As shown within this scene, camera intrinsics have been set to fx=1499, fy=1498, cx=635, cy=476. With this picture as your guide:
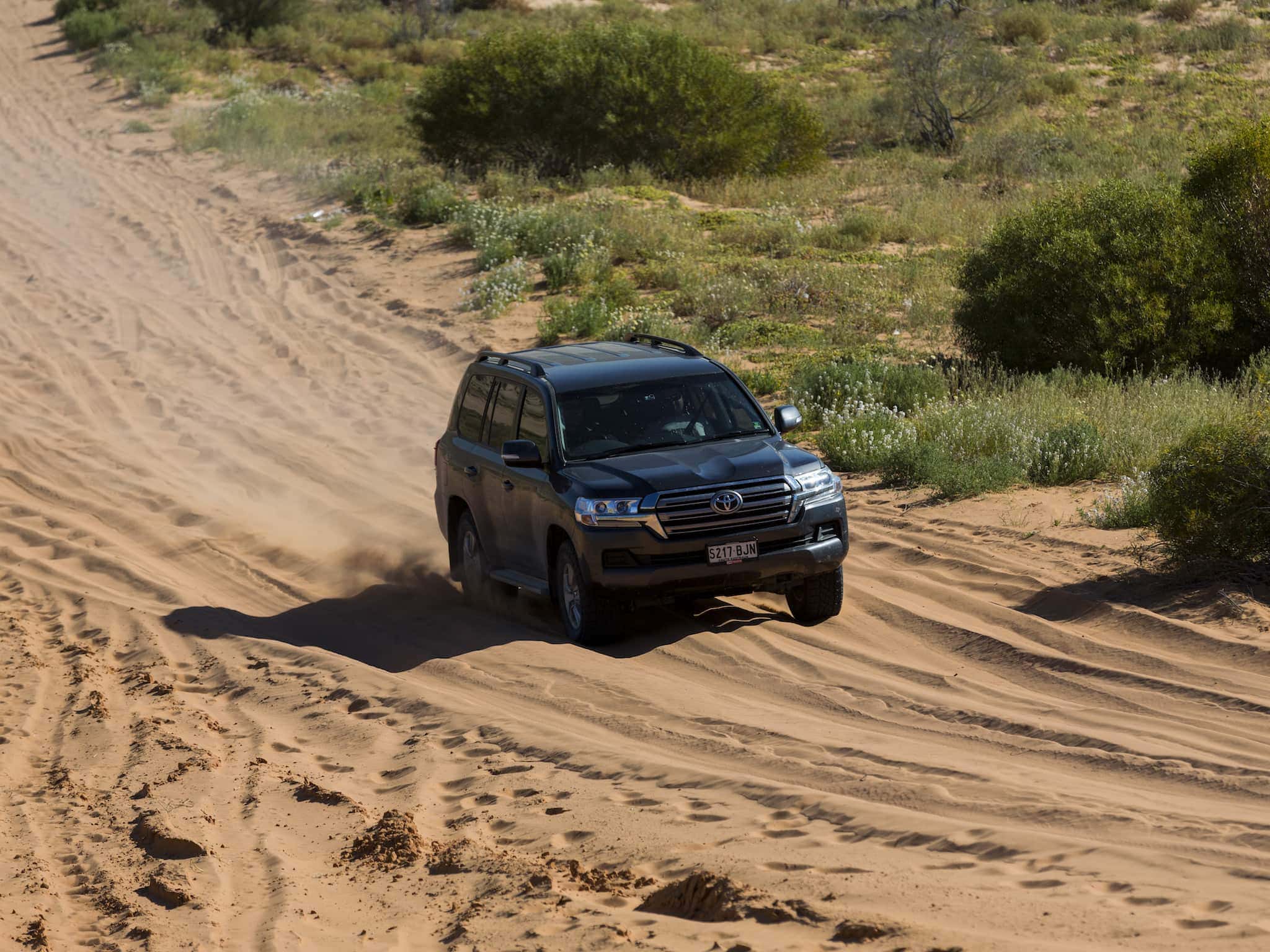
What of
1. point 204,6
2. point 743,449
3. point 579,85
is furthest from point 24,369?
point 204,6

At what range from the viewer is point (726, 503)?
30.5 ft

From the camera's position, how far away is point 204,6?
5091 centimetres

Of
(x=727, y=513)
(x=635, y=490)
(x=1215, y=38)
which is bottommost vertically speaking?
(x=727, y=513)

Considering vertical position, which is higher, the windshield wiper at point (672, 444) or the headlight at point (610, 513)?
the windshield wiper at point (672, 444)

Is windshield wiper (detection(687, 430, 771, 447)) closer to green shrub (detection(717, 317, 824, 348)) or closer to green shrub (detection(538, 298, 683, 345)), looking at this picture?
green shrub (detection(717, 317, 824, 348))

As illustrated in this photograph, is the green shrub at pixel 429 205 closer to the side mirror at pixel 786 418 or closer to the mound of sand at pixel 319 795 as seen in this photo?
the side mirror at pixel 786 418

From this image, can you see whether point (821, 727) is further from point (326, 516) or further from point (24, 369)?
point (24, 369)

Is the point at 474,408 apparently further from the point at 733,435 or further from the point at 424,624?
the point at 733,435

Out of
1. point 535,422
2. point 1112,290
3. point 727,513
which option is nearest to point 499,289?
point 1112,290

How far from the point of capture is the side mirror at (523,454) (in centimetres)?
989

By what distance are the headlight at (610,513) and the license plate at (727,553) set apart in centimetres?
48

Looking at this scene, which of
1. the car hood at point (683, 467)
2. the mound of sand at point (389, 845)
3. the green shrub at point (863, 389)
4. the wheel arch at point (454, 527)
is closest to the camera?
the mound of sand at point (389, 845)

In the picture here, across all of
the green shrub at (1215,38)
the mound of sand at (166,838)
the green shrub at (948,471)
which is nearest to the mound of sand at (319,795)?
the mound of sand at (166,838)

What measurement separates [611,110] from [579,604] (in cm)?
2090
